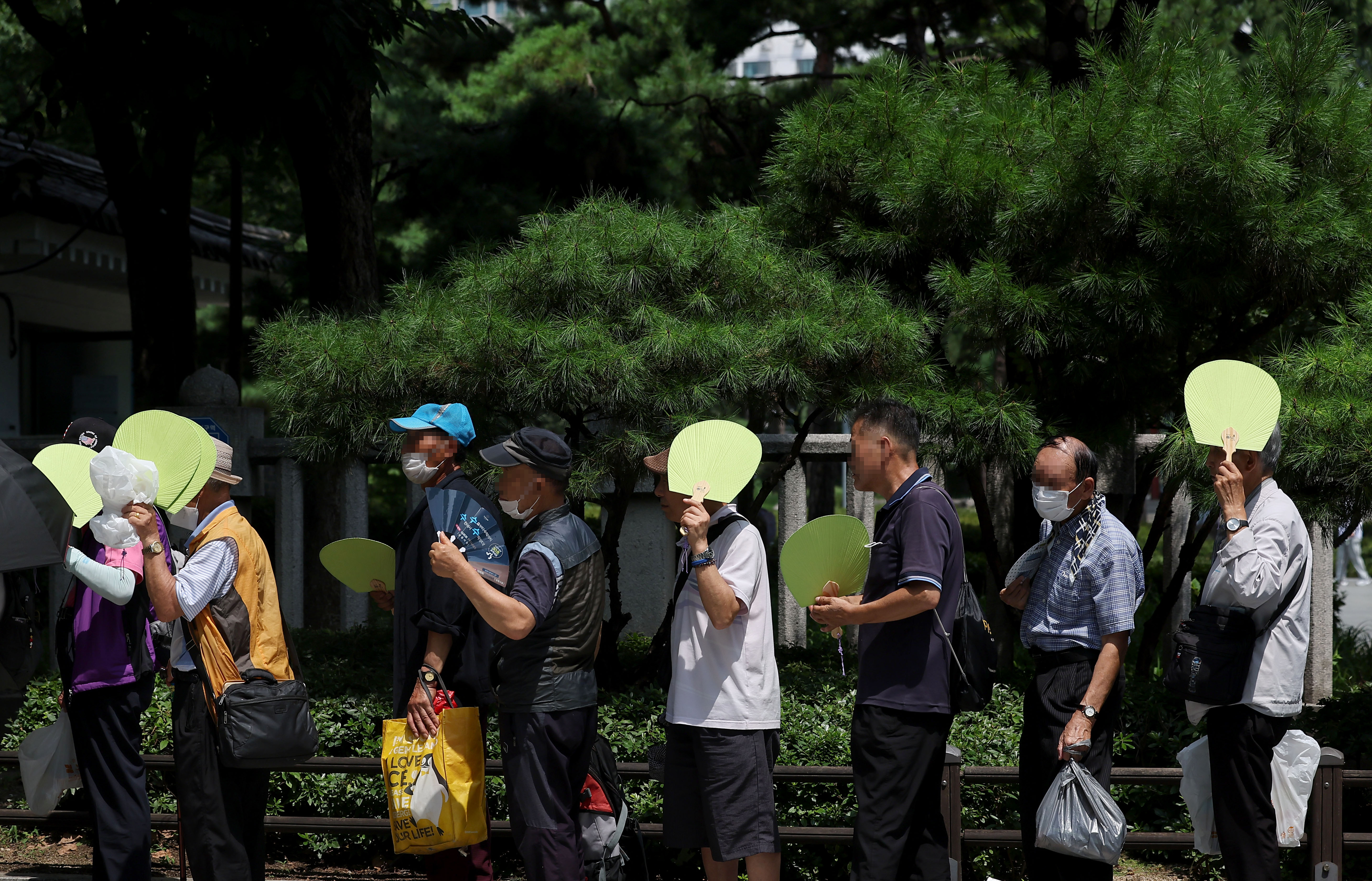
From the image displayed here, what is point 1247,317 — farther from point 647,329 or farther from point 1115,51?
point 647,329

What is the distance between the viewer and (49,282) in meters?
11.7

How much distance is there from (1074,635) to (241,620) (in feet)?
9.03

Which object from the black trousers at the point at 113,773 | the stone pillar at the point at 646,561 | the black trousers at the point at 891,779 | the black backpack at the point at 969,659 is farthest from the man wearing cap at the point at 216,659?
the stone pillar at the point at 646,561

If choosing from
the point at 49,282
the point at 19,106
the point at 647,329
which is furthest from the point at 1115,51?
the point at 19,106

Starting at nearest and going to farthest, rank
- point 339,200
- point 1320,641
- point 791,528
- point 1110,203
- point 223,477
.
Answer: point 223,477 < point 1110,203 < point 1320,641 < point 791,528 < point 339,200

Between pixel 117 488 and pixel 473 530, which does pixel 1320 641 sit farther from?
pixel 117 488

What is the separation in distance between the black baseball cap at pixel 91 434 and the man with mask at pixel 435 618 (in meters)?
1.15

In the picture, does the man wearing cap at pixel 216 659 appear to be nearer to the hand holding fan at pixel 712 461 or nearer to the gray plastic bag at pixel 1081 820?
the hand holding fan at pixel 712 461

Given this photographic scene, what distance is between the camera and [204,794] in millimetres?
3891

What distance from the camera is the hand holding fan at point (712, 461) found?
3.76 meters

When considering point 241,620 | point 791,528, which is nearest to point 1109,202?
point 791,528

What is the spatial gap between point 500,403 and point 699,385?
3.00ft

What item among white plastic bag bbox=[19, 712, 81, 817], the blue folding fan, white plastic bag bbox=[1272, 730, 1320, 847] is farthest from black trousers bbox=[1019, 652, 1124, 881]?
white plastic bag bbox=[19, 712, 81, 817]

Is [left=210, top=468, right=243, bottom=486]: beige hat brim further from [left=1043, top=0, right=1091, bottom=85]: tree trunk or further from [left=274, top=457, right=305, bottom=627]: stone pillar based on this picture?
[left=1043, top=0, right=1091, bottom=85]: tree trunk
